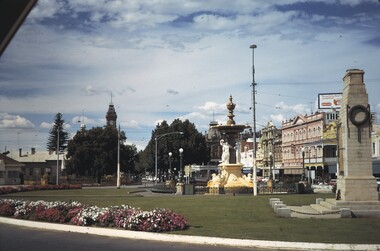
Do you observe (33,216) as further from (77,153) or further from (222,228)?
(77,153)

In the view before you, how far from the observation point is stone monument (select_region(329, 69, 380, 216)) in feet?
65.3

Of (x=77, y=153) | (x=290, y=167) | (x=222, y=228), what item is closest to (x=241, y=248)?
(x=222, y=228)

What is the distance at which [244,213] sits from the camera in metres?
20.5

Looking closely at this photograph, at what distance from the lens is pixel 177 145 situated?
274 feet

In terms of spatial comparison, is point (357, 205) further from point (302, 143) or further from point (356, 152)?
point (302, 143)

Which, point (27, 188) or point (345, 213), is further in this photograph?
point (27, 188)

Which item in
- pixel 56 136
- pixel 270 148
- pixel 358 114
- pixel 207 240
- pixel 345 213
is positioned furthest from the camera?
pixel 56 136

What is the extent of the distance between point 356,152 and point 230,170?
2082cm

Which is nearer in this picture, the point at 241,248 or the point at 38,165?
the point at 241,248

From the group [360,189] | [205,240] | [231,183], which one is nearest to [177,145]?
[231,183]

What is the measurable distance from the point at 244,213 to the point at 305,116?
68781mm

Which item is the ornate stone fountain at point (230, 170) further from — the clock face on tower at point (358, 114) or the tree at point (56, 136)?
the tree at point (56, 136)

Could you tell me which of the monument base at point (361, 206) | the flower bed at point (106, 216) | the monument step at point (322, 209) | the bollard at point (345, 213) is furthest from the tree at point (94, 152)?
the bollard at point (345, 213)

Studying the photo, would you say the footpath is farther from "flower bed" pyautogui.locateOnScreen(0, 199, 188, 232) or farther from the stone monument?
the stone monument
